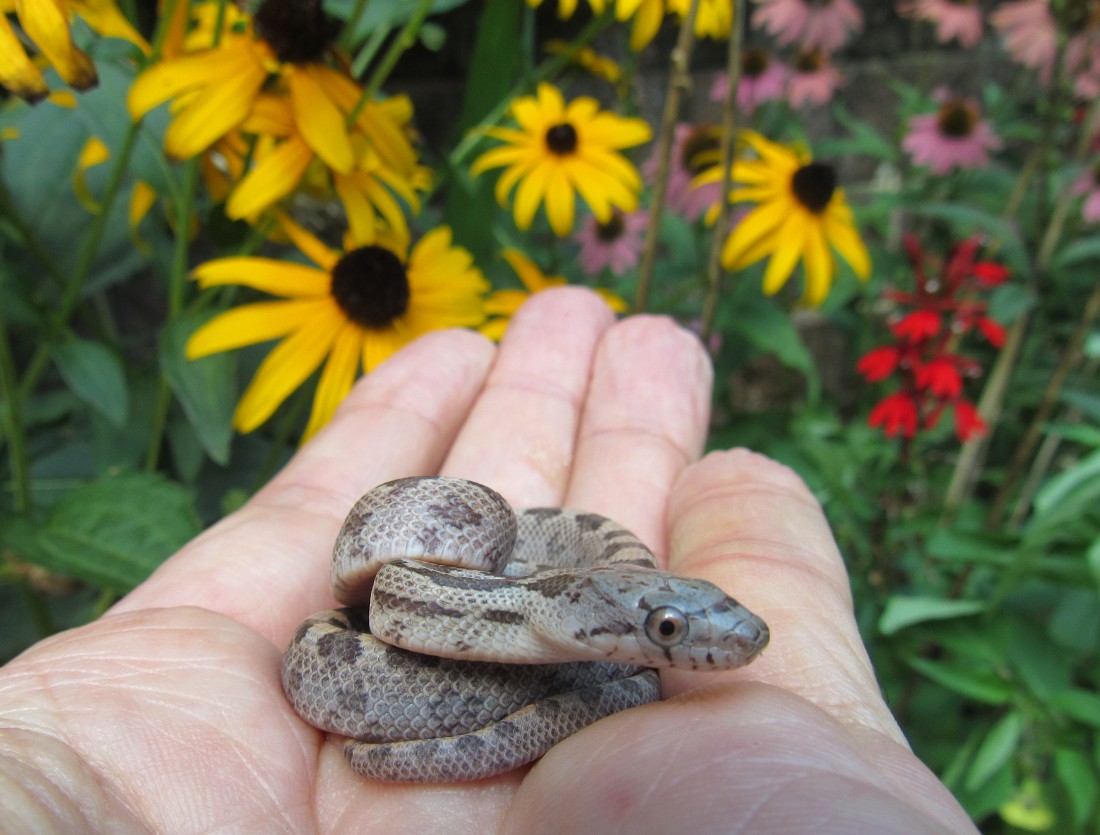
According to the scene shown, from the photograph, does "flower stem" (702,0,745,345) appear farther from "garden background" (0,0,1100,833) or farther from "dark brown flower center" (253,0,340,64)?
"dark brown flower center" (253,0,340,64)

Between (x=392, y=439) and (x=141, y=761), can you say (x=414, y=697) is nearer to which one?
(x=141, y=761)

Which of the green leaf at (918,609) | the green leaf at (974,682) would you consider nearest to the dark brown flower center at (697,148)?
the green leaf at (918,609)

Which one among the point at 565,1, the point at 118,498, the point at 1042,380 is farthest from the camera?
the point at 1042,380

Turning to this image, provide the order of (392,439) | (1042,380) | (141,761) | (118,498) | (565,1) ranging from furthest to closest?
(1042,380) → (565,1) → (392,439) → (118,498) → (141,761)

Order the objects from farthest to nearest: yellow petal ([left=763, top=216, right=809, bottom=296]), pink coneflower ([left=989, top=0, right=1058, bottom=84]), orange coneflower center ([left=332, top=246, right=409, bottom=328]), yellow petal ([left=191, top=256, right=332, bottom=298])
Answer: pink coneflower ([left=989, top=0, right=1058, bottom=84]) → yellow petal ([left=763, top=216, right=809, bottom=296]) → orange coneflower center ([left=332, top=246, right=409, bottom=328]) → yellow petal ([left=191, top=256, right=332, bottom=298])

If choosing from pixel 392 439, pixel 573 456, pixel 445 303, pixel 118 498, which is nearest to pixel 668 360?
pixel 573 456

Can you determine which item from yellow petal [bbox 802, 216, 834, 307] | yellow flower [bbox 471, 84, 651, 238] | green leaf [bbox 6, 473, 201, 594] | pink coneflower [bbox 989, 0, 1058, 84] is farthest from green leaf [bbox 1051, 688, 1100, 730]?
pink coneflower [bbox 989, 0, 1058, 84]

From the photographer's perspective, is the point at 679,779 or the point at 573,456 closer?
the point at 679,779
